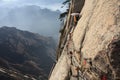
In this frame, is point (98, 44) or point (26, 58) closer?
point (98, 44)

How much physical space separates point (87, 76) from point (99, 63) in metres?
1.93

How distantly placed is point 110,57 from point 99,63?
859 millimetres

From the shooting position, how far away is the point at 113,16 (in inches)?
505

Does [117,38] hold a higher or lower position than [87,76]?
higher

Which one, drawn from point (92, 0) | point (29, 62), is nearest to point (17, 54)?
point (29, 62)

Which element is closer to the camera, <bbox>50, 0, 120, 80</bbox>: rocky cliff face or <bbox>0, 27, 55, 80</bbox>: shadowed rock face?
<bbox>50, 0, 120, 80</bbox>: rocky cliff face

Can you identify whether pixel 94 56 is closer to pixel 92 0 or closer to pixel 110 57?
pixel 110 57

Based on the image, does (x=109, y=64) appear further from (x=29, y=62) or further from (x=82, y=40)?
(x=29, y=62)

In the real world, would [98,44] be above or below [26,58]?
above

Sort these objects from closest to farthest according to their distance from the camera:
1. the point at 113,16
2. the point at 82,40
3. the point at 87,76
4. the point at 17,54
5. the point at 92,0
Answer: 1. the point at 113,16
2. the point at 87,76
3. the point at 82,40
4. the point at 92,0
5. the point at 17,54

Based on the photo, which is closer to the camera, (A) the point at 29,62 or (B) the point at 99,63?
(B) the point at 99,63

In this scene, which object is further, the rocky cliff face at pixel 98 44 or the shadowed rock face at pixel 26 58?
the shadowed rock face at pixel 26 58

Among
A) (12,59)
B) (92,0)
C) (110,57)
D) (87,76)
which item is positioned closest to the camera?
(110,57)

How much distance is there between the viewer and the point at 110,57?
11.7 m
